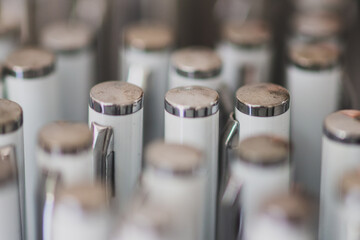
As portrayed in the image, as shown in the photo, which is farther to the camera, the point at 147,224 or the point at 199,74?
the point at 199,74

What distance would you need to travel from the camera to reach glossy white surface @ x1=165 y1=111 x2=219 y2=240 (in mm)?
441

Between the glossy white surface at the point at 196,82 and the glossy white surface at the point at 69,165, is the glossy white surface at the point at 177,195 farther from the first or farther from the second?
the glossy white surface at the point at 196,82

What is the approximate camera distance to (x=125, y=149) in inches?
18.2

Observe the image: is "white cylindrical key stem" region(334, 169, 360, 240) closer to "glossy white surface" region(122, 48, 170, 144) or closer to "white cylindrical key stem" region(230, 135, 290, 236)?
"white cylindrical key stem" region(230, 135, 290, 236)

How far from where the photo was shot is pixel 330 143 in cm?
43

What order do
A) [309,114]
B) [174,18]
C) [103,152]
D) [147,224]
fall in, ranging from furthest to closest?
[174,18]
[309,114]
[103,152]
[147,224]

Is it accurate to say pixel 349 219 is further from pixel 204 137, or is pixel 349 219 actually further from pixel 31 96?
pixel 31 96

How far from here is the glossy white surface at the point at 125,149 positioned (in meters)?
0.45

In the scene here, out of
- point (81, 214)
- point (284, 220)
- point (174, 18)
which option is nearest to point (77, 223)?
point (81, 214)

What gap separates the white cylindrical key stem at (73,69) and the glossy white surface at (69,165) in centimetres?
22

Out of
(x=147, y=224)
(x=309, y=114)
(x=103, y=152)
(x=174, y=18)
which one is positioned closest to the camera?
(x=147, y=224)

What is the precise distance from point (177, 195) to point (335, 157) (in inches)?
4.5

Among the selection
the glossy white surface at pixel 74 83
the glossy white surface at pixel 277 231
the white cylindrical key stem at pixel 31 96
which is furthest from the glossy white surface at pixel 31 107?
the glossy white surface at pixel 277 231

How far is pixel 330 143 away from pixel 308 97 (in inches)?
5.3
